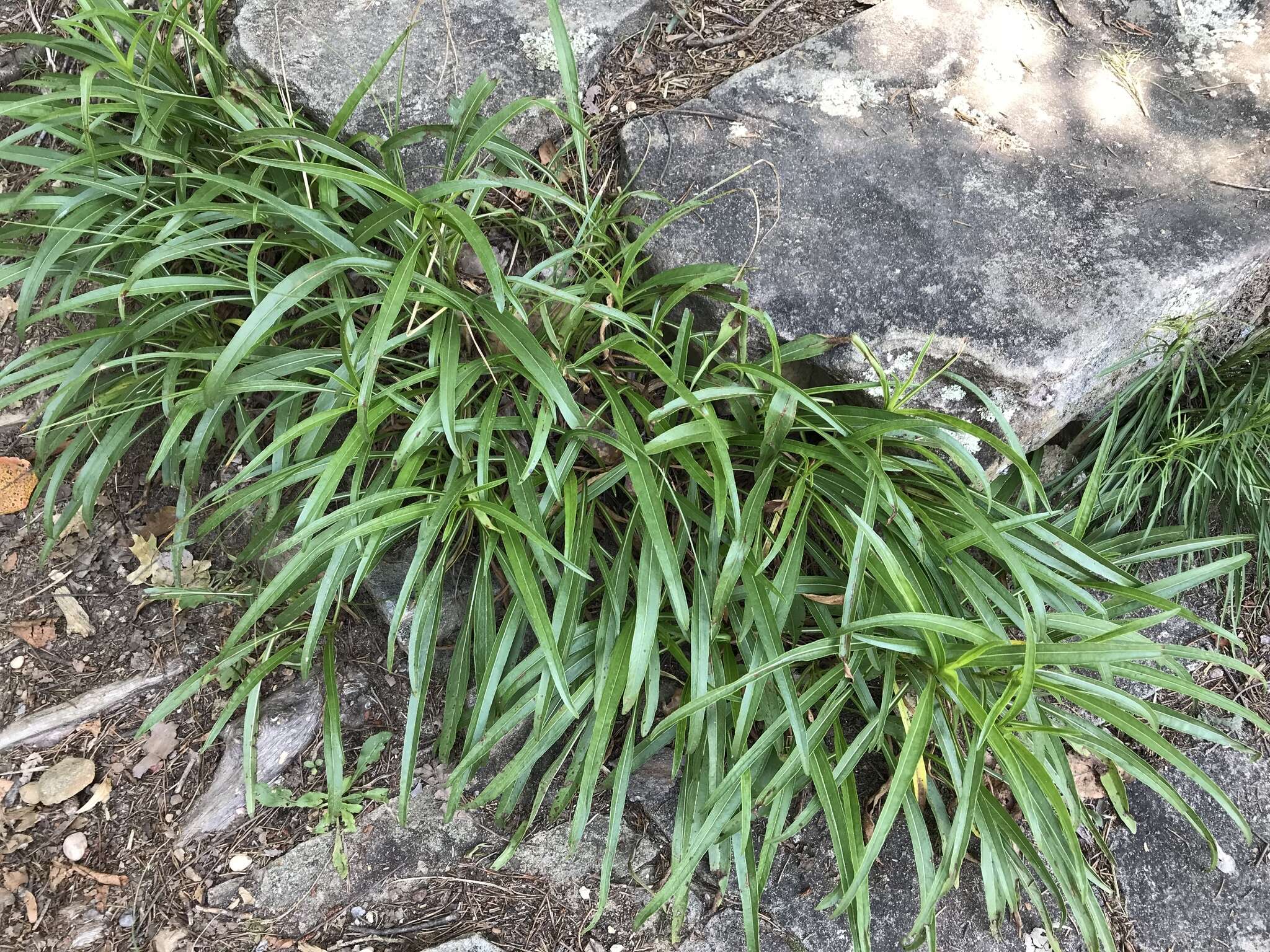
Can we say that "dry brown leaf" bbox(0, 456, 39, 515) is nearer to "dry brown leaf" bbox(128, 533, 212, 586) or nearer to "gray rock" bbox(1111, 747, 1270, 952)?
"dry brown leaf" bbox(128, 533, 212, 586)

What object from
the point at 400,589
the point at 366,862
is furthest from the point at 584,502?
the point at 366,862

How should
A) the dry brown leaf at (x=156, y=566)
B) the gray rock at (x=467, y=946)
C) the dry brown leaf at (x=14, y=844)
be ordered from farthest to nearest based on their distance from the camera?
the dry brown leaf at (x=156, y=566) < the dry brown leaf at (x=14, y=844) < the gray rock at (x=467, y=946)

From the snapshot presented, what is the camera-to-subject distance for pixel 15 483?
210 cm

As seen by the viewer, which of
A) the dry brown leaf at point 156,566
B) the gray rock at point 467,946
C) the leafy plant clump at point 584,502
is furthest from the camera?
the dry brown leaf at point 156,566

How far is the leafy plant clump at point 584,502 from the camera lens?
1535 millimetres

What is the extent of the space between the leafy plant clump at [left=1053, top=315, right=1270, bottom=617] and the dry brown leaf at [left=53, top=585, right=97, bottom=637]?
2450 mm

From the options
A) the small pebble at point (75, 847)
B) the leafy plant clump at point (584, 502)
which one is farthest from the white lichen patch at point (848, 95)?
the small pebble at point (75, 847)

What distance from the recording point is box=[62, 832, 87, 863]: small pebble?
1845 mm

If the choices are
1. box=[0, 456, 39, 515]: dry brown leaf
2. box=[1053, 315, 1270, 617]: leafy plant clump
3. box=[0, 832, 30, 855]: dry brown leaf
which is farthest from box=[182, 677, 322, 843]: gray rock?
box=[1053, 315, 1270, 617]: leafy plant clump

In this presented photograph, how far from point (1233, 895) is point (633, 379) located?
71.4 inches

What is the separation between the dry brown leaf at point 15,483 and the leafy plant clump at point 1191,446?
8.58 feet

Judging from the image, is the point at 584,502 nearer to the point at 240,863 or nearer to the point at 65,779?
the point at 240,863

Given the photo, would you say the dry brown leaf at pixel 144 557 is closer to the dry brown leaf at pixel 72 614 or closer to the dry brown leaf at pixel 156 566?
the dry brown leaf at pixel 156 566

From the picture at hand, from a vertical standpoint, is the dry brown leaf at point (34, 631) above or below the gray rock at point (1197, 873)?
above
